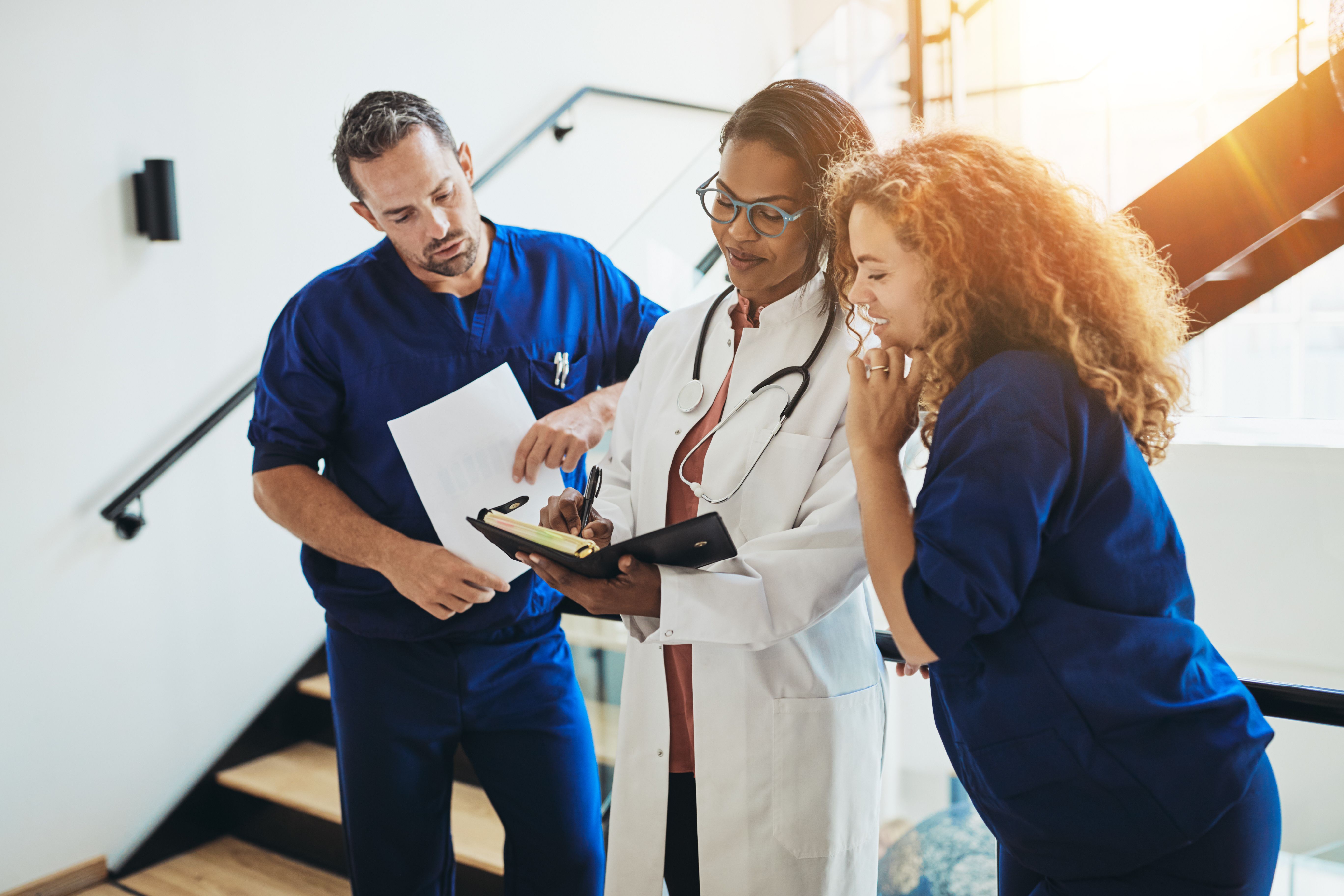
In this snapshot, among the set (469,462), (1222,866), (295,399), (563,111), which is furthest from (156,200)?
(1222,866)

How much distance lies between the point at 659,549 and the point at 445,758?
71 centimetres

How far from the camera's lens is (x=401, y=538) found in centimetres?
136

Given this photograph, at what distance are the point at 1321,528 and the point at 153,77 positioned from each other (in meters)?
3.44

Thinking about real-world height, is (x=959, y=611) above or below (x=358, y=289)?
below

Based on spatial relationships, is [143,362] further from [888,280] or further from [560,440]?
[888,280]

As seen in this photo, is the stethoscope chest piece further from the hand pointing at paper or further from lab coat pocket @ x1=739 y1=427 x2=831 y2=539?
the hand pointing at paper

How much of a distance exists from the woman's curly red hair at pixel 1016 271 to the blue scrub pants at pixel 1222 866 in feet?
1.14

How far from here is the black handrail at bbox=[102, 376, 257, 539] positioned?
231cm

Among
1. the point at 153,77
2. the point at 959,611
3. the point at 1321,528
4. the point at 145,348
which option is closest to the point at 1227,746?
the point at 959,611

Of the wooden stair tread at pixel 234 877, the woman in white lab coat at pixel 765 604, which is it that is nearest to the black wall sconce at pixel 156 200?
the wooden stair tread at pixel 234 877

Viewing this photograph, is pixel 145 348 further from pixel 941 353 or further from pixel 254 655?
pixel 941 353

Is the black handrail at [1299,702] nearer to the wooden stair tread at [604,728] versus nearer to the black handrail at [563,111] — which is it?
the wooden stair tread at [604,728]

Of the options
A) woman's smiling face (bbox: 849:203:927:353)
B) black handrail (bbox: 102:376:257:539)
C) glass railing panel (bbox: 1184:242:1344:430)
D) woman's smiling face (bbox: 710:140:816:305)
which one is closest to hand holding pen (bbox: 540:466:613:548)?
woman's smiling face (bbox: 710:140:816:305)

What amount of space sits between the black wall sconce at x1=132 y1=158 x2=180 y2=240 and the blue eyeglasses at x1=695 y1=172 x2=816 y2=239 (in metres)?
1.85
